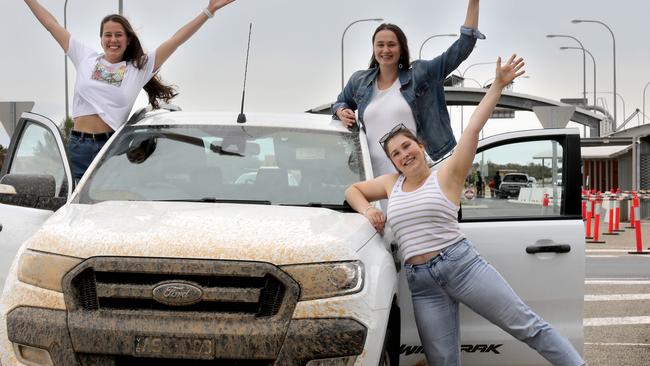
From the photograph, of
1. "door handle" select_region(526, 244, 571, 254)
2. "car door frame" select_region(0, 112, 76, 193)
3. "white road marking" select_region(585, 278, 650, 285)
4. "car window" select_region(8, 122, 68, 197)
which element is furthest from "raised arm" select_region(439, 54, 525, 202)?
"white road marking" select_region(585, 278, 650, 285)

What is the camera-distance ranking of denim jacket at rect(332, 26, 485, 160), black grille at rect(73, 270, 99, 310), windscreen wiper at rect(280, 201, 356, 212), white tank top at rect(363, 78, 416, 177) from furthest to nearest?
denim jacket at rect(332, 26, 485, 160)
white tank top at rect(363, 78, 416, 177)
windscreen wiper at rect(280, 201, 356, 212)
black grille at rect(73, 270, 99, 310)

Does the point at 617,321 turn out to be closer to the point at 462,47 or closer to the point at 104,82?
the point at 462,47

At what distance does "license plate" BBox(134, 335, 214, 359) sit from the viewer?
351cm

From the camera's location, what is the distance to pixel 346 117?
18.8 ft

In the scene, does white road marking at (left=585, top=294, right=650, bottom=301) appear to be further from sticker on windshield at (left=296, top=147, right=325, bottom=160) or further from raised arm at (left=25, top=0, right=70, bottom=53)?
raised arm at (left=25, top=0, right=70, bottom=53)

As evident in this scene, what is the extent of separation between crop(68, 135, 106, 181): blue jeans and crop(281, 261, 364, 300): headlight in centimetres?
281

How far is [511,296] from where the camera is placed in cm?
470

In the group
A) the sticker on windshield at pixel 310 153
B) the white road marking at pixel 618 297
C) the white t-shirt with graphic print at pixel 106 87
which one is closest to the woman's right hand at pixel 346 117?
the sticker on windshield at pixel 310 153

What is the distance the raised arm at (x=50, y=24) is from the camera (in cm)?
629

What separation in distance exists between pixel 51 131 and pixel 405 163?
2295mm

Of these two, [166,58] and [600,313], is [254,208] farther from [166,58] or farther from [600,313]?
[600,313]

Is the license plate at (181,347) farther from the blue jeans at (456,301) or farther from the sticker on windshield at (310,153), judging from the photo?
the sticker on windshield at (310,153)

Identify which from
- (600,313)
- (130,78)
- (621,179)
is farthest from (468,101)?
(130,78)

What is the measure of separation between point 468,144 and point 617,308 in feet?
20.9
